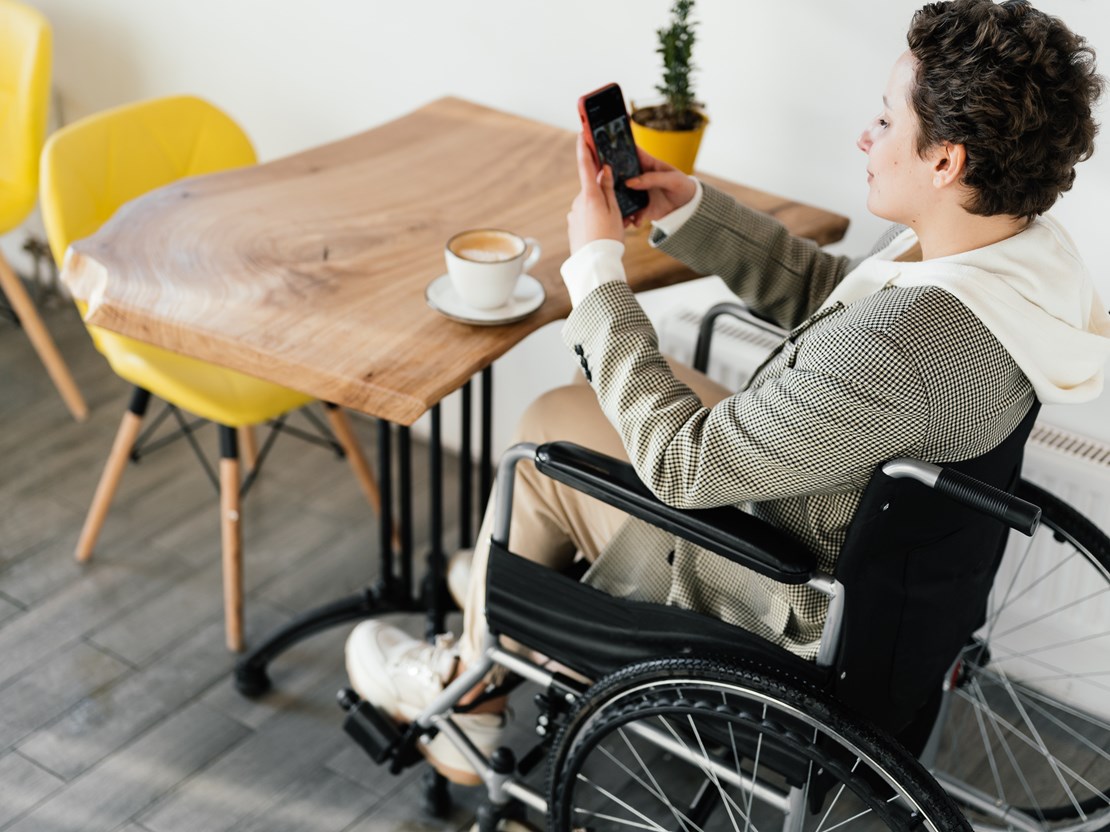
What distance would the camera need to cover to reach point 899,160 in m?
1.21

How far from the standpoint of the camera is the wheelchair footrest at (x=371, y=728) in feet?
5.44

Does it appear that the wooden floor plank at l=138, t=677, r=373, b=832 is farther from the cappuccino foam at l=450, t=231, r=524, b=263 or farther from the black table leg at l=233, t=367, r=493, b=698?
the cappuccino foam at l=450, t=231, r=524, b=263

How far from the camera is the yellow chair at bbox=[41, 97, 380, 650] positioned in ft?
6.19

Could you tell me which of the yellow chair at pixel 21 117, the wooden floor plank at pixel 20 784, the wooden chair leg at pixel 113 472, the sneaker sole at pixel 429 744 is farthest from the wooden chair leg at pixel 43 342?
the sneaker sole at pixel 429 744

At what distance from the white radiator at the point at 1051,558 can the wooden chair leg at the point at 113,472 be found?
34.4 inches

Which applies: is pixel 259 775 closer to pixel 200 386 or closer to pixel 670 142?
pixel 200 386

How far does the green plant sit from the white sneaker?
31.5 inches

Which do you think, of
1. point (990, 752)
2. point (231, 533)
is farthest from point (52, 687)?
point (990, 752)

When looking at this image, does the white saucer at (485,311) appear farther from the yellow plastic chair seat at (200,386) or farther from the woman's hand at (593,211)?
the yellow plastic chair seat at (200,386)

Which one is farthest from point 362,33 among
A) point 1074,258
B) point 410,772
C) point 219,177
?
point 1074,258

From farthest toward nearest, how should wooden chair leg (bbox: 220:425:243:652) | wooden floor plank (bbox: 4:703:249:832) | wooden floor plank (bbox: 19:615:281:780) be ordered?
1. wooden chair leg (bbox: 220:425:243:652)
2. wooden floor plank (bbox: 19:615:281:780)
3. wooden floor plank (bbox: 4:703:249:832)

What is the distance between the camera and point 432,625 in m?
1.88

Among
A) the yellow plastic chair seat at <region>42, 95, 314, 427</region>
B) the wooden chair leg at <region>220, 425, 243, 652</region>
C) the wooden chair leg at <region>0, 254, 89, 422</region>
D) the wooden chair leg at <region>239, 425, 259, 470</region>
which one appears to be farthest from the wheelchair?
the wooden chair leg at <region>0, 254, 89, 422</region>

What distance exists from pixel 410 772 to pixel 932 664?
0.83 meters
